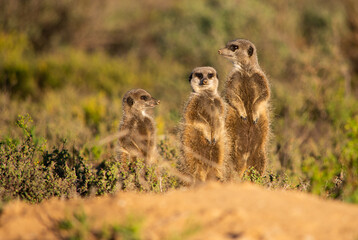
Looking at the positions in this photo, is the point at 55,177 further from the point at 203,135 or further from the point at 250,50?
the point at 250,50

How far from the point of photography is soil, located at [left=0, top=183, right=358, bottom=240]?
2.25m

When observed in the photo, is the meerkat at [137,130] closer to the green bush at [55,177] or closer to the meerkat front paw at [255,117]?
the green bush at [55,177]

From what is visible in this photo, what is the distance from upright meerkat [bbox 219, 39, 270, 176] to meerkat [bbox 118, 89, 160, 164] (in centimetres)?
81

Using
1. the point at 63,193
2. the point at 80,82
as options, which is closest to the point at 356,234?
the point at 63,193

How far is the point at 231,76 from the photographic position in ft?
15.7

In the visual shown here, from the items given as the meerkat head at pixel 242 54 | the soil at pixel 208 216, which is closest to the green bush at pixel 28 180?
the soil at pixel 208 216

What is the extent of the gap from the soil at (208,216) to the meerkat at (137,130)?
194 cm

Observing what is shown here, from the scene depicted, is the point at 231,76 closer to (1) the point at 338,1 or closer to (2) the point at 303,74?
(2) the point at 303,74

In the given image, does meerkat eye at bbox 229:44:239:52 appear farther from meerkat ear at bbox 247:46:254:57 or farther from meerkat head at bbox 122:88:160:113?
meerkat head at bbox 122:88:160:113

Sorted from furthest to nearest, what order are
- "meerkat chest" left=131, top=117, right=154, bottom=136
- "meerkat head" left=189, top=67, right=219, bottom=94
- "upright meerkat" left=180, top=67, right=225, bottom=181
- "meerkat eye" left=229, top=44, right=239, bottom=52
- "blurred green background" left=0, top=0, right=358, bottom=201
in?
"blurred green background" left=0, top=0, right=358, bottom=201 → "meerkat eye" left=229, top=44, right=239, bottom=52 → "meerkat chest" left=131, top=117, right=154, bottom=136 → "meerkat head" left=189, top=67, right=219, bottom=94 → "upright meerkat" left=180, top=67, right=225, bottom=181

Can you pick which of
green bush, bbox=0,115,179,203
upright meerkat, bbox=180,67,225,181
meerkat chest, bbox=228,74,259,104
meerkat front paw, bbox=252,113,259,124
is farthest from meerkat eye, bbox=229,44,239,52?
green bush, bbox=0,115,179,203

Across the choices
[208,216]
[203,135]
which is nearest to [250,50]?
[203,135]

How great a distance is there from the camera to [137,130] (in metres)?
4.82

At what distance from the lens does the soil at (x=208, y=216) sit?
88.5 inches
